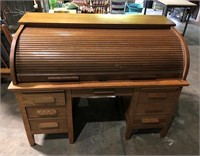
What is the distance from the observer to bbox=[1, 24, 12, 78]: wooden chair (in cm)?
194

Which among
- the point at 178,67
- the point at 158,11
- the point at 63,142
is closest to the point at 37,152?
the point at 63,142

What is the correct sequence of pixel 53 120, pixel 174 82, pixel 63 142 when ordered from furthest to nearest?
pixel 63 142 < pixel 53 120 < pixel 174 82

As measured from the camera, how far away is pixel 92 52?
121 cm

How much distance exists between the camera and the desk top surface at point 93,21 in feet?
4.41

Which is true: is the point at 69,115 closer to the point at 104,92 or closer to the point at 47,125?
the point at 47,125

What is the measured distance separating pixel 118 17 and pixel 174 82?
29.7 inches

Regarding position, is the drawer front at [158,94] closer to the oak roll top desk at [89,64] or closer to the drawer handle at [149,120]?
the oak roll top desk at [89,64]

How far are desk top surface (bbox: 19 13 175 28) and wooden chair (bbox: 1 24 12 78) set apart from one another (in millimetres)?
631

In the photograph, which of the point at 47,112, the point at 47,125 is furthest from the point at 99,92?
the point at 47,125

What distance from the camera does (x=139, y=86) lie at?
127 cm

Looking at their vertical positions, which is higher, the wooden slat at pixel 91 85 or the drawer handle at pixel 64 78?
the drawer handle at pixel 64 78

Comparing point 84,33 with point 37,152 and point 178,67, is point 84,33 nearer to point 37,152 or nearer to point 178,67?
point 178,67

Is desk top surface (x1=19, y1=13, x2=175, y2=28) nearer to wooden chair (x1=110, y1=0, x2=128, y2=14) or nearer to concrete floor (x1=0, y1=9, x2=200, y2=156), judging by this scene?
concrete floor (x1=0, y1=9, x2=200, y2=156)

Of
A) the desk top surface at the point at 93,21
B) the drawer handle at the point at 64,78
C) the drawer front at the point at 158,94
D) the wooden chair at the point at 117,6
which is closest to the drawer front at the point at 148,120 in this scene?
the drawer front at the point at 158,94
